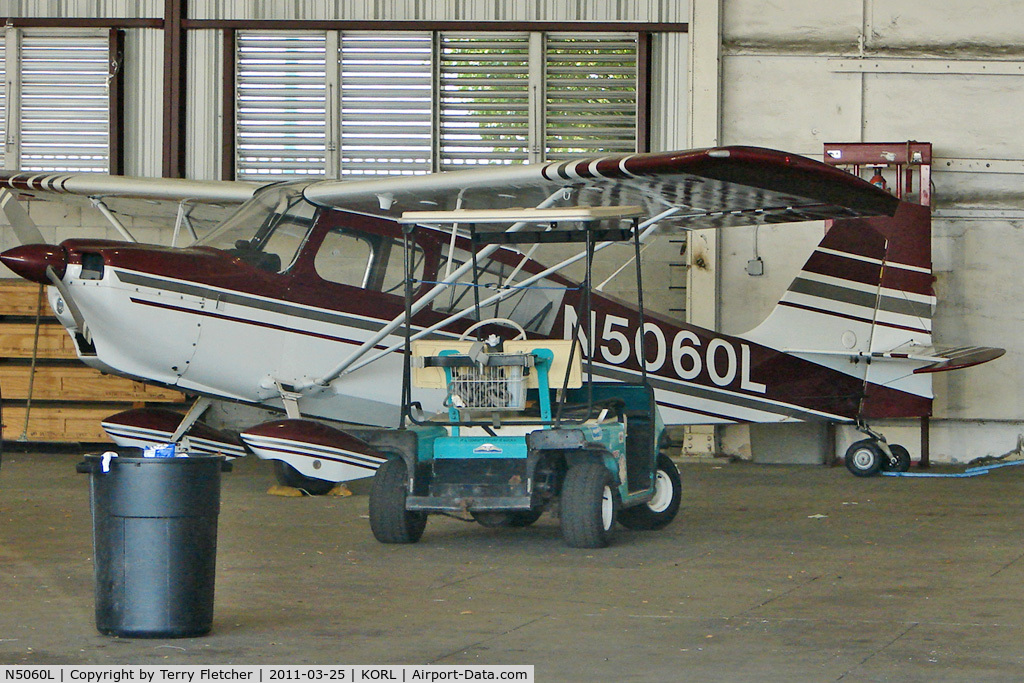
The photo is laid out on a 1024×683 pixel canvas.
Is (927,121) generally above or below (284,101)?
below

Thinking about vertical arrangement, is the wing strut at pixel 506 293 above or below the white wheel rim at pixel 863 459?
above

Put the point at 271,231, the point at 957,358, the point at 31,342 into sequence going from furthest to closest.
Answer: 1. the point at 31,342
2. the point at 957,358
3. the point at 271,231

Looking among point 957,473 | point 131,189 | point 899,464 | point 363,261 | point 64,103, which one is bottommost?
point 957,473

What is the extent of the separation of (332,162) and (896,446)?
264 inches

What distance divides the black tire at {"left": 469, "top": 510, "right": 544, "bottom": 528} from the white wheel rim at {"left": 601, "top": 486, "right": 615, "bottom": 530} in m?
0.63

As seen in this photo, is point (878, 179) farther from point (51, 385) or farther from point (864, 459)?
point (51, 385)

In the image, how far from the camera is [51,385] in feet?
41.3

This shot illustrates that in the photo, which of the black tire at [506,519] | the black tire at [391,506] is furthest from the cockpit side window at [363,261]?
the black tire at [391,506]

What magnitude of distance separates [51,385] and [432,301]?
5380mm

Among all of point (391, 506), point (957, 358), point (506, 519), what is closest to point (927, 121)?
point (957, 358)

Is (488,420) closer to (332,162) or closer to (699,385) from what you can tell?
(699,385)

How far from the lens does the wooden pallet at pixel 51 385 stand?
41.1 ft

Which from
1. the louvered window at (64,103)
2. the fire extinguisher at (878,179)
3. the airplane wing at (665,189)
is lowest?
the airplane wing at (665,189)

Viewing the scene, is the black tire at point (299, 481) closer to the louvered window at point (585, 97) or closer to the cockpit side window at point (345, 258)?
the cockpit side window at point (345, 258)
